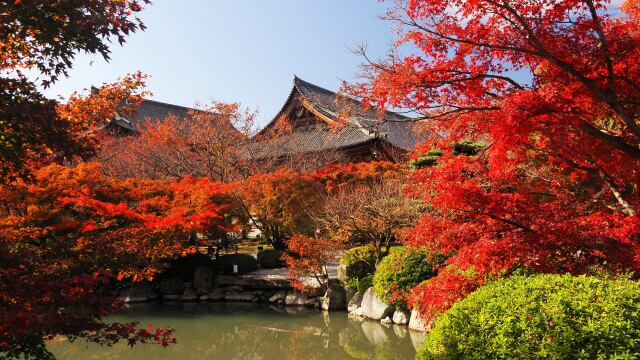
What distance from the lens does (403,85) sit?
521 centimetres

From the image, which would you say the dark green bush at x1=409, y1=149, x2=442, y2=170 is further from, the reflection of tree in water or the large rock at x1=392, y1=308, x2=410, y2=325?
the reflection of tree in water

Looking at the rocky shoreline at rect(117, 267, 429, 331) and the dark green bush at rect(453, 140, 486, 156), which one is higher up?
the dark green bush at rect(453, 140, 486, 156)

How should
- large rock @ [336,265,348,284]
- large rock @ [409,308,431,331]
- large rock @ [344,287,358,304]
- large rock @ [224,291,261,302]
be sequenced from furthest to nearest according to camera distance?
large rock @ [224,291,261,302], large rock @ [336,265,348,284], large rock @ [344,287,358,304], large rock @ [409,308,431,331]

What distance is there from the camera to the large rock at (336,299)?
1122 centimetres

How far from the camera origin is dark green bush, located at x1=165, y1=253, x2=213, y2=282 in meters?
13.3

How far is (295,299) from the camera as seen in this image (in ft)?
39.6

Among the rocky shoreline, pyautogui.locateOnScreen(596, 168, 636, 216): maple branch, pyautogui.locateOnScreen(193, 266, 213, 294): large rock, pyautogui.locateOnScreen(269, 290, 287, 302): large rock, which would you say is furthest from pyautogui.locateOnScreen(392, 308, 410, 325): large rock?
pyautogui.locateOnScreen(193, 266, 213, 294): large rock

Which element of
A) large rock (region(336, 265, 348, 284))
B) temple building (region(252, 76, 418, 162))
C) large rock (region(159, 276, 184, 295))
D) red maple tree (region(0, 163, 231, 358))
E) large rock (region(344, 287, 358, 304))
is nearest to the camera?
red maple tree (region(0, 163, 231, 358))

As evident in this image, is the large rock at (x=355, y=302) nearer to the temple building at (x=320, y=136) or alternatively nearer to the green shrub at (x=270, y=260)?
the green shrub at (x=270, y=260)

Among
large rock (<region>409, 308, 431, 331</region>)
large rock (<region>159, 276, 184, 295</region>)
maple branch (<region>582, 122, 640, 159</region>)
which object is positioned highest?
maple branch (<region>582, 122, 640, 159</region>)

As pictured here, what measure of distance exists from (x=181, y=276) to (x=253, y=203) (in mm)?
2748

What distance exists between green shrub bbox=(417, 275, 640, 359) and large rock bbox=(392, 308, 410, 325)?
517 centimetres

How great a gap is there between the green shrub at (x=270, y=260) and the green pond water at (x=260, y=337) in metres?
2.72

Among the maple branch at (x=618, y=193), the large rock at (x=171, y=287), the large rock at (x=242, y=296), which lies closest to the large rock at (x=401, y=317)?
the large rock at (x=242, y=296)
